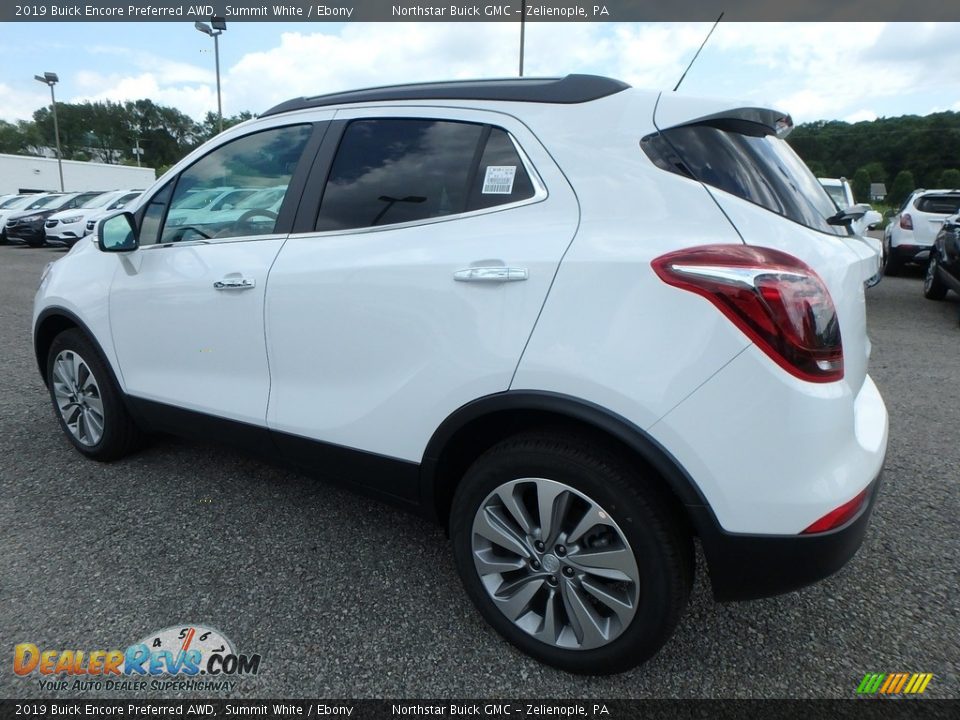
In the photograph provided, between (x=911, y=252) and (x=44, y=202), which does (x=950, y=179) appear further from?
(x=44, y=202)

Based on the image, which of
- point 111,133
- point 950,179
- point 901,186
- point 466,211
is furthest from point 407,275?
point 111,133

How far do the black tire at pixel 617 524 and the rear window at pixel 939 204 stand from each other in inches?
457

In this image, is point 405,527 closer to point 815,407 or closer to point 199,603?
point 199,603

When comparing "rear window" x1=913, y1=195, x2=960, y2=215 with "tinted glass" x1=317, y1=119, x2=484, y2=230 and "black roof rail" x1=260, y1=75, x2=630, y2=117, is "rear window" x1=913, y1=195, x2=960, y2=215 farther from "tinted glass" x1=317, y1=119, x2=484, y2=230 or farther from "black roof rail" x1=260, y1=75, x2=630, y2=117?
"tinted glass" x1=317, y1=119, x2=484, y2=230

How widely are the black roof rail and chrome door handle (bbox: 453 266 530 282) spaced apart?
569mm

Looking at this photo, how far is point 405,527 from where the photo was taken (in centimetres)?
289

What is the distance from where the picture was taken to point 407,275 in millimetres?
2098

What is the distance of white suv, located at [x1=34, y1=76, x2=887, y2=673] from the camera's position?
5.41 feet

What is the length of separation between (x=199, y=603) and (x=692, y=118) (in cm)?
230

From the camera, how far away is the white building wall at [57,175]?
39844 millimetres

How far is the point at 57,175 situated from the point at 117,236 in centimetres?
4846

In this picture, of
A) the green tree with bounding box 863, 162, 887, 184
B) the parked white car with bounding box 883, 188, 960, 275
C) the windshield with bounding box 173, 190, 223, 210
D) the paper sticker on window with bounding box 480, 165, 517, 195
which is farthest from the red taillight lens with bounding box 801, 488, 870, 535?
the green tree with bounding box 863, 162, 887, 184

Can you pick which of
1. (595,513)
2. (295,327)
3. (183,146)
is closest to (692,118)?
(595,513)

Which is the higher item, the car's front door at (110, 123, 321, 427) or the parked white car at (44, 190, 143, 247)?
the car's front door at (110, 123, 321, 427)
